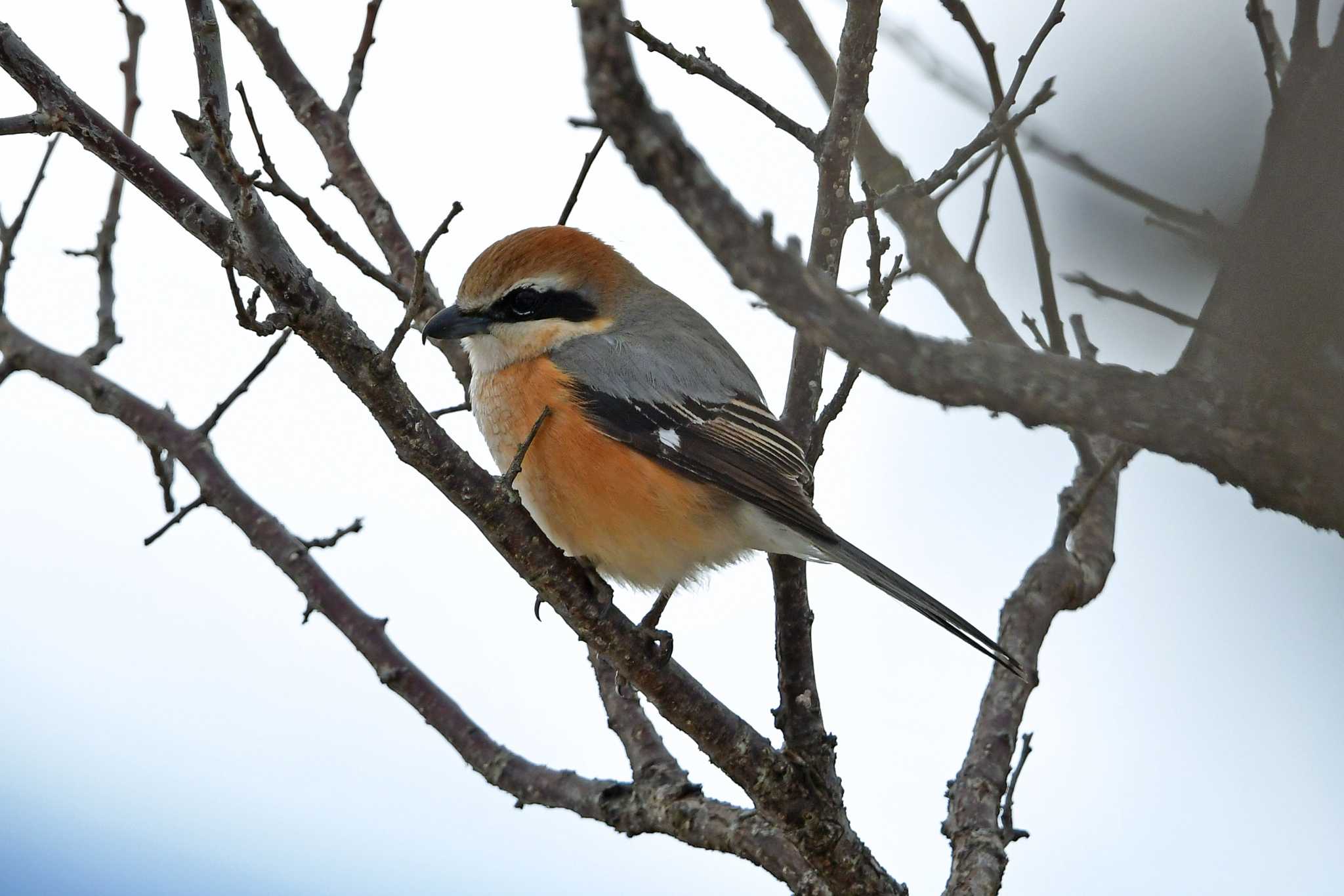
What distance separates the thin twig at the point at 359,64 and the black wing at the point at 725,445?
1.20 meters

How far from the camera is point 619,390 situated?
363 centimetres

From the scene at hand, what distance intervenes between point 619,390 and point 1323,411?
2632mm

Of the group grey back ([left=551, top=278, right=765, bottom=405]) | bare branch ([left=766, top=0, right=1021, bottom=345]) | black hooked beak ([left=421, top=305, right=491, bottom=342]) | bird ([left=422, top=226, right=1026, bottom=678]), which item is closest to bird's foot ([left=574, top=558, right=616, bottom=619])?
bird ([left=422, top=226, right=1026, bottom=678])

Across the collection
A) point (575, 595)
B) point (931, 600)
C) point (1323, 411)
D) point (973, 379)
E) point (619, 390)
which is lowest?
point (1323, 411)

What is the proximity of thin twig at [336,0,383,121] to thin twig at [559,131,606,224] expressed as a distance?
0.75 metres

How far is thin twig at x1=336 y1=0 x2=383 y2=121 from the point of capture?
3633 millimetres

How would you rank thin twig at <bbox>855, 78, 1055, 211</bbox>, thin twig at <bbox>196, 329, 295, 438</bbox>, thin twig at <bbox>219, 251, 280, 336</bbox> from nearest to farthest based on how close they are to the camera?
1. thin twig at <bbox>219, 251, 280, 336</bbox>
2. thin twig at <bbox>855, 78, 1055, 211</bbox>
3. thin twig at <bbox>196, 329, 295, 438</bbox>

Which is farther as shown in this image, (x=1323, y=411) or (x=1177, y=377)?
(x=1177, y=377)

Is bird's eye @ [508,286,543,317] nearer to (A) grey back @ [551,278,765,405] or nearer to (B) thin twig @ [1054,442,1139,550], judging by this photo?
(A) grey back @ [551,278,765,405]

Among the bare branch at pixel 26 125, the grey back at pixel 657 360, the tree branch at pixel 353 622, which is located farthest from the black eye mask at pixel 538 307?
the bare branch at pixel 26 125

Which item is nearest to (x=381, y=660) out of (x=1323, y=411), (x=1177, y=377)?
(x=1177, y=377)

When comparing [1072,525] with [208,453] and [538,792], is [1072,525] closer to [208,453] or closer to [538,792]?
[538,792]

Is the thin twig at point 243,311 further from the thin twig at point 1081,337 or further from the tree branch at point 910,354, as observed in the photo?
the thin twig at point 1081,337

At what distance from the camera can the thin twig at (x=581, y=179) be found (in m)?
3.62
